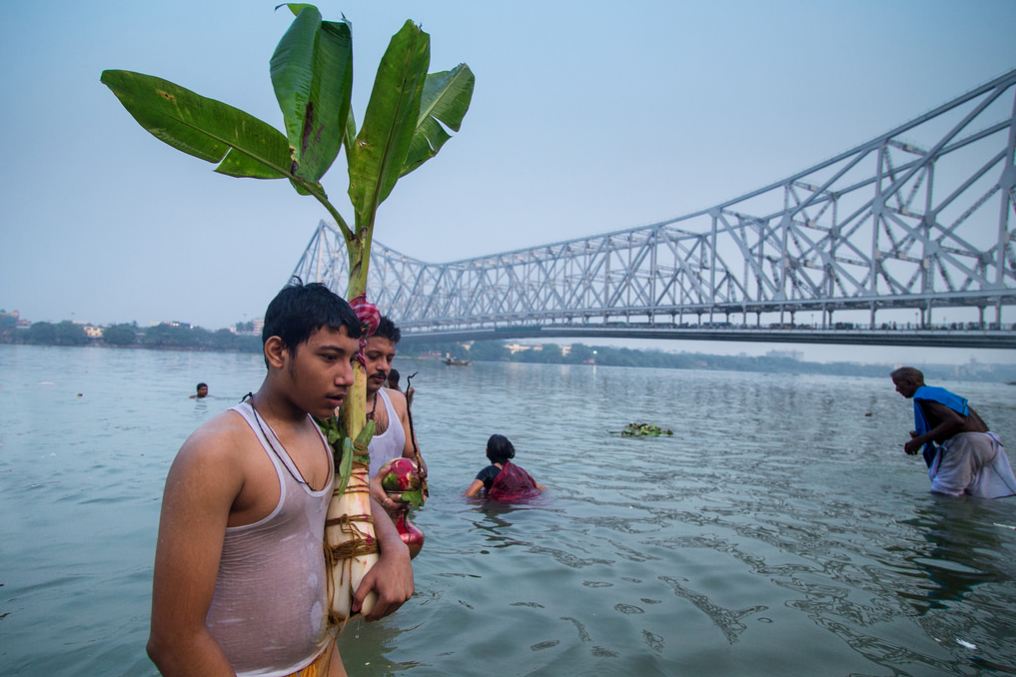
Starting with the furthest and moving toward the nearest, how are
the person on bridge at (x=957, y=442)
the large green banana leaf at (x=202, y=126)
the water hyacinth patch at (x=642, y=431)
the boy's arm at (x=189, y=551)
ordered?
1. the water hyacinth patch at (x=642, y=431)
2. the person on bridge at (x=957, y=442)
3. the large green banana leaf at (x=202, y=126)
4. the boy's arm at (x=189, y=551)

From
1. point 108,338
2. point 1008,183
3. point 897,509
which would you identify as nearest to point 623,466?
point 897,509

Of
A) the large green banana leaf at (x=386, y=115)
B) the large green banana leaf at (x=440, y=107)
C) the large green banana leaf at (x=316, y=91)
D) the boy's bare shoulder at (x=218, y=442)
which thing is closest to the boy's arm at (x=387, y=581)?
the boy's bare shoulder at (x=218, y=442)

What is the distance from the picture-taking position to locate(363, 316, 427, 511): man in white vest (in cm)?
338

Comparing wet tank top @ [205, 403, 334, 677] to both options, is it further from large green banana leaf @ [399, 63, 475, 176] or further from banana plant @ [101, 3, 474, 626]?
large green banana leaf @ [399, 63, 475, 176]

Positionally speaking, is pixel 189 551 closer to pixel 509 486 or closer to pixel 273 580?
pixel 273 580

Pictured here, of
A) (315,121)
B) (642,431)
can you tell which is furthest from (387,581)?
(642,431)

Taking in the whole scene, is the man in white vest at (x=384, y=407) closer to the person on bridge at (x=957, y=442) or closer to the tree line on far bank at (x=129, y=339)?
the person on bridge at (x=957, y=442)

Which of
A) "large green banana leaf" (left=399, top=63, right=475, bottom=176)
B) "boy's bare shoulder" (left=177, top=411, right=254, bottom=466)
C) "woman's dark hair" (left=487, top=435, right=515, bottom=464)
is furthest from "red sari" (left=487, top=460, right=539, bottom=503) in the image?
"boy's bare shoulder" (left=177, top=411, right=254, bottom=466)

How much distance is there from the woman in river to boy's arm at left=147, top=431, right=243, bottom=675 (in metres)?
5.18

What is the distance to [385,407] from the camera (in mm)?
3750

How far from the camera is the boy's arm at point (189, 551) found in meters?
1.34

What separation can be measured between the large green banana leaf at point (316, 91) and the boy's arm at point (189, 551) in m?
0.91

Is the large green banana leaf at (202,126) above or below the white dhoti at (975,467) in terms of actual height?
above

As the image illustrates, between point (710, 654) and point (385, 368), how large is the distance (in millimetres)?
2258
